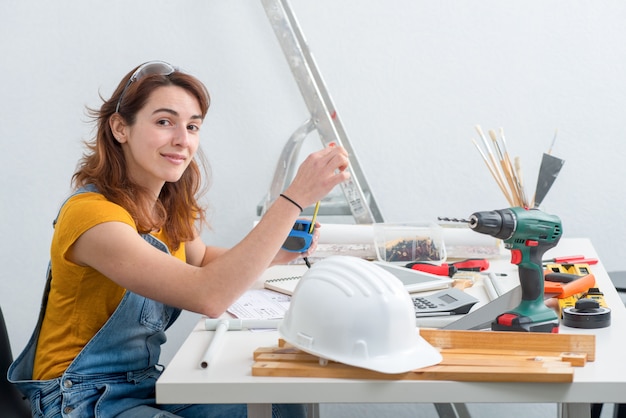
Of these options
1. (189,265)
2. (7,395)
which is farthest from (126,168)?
(7,395)

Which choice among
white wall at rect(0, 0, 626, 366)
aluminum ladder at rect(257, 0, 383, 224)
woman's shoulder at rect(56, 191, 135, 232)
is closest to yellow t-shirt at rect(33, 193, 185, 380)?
woman's shoulder at rect(56, 191, 135, 232)

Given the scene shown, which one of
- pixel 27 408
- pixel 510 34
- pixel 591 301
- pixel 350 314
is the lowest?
pixel 27 408

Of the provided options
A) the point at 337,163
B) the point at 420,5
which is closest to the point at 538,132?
the point at 420,5

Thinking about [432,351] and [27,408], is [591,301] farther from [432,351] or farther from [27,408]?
[27,408]

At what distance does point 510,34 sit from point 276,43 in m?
0.68

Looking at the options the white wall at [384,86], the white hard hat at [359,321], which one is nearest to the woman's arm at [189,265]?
the white hard hat at [359,321]

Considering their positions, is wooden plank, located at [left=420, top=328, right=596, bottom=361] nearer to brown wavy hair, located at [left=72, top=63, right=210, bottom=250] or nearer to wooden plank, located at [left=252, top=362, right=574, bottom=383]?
wooden plank, located at [left=252, top=362, right=574, bottom=383]

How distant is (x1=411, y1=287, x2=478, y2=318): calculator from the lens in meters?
1.31

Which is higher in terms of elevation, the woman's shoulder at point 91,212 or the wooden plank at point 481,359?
the woman's shoulder at point 91,212

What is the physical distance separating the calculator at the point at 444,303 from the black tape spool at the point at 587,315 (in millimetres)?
162

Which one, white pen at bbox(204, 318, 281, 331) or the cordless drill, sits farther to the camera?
white pen at bbox(204, 318, 281, 331)

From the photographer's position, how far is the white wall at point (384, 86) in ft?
7.76

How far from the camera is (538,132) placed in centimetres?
239

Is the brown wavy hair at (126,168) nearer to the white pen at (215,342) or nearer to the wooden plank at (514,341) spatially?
the white pen at (215,342)
